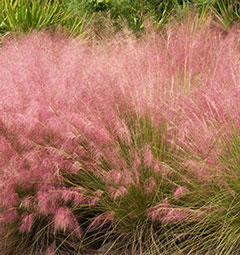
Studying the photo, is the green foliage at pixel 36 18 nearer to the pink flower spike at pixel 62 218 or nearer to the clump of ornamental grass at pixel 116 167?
the clump of ornamental grass at pixel 116 167

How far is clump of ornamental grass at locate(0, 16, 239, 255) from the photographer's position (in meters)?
3.00

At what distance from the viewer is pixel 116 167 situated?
3.17 meters

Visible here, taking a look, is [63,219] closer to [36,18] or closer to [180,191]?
[180,191]

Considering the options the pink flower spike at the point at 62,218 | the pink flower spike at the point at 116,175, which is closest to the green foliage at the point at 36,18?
the pink flower spike at the point at 116,175

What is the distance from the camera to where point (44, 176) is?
3053 millimetres

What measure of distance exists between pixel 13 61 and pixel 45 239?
1.53m

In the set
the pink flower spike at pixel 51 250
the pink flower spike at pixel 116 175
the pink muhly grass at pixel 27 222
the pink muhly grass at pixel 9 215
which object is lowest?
the pink flower spike at pixel 51 250

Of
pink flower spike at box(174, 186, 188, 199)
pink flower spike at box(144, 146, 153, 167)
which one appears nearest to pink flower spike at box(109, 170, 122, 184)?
pink flower spike at box(144, 146, 153, 167)

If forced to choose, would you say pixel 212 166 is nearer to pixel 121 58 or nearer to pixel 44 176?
pixel 44 176

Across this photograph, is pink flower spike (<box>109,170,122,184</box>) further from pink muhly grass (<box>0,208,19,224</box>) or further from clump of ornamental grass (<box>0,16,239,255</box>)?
pink muhly grass (<box>0,208,19,224</box>)

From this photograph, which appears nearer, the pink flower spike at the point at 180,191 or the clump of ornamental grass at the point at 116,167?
the pink flower spike at the point at 180,191

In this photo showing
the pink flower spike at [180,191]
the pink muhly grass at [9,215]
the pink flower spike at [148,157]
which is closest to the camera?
the pink flower spike at [180,191]

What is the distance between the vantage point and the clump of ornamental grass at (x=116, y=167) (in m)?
3.00

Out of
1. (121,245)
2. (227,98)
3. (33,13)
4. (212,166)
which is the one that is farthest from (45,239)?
(33,13)
